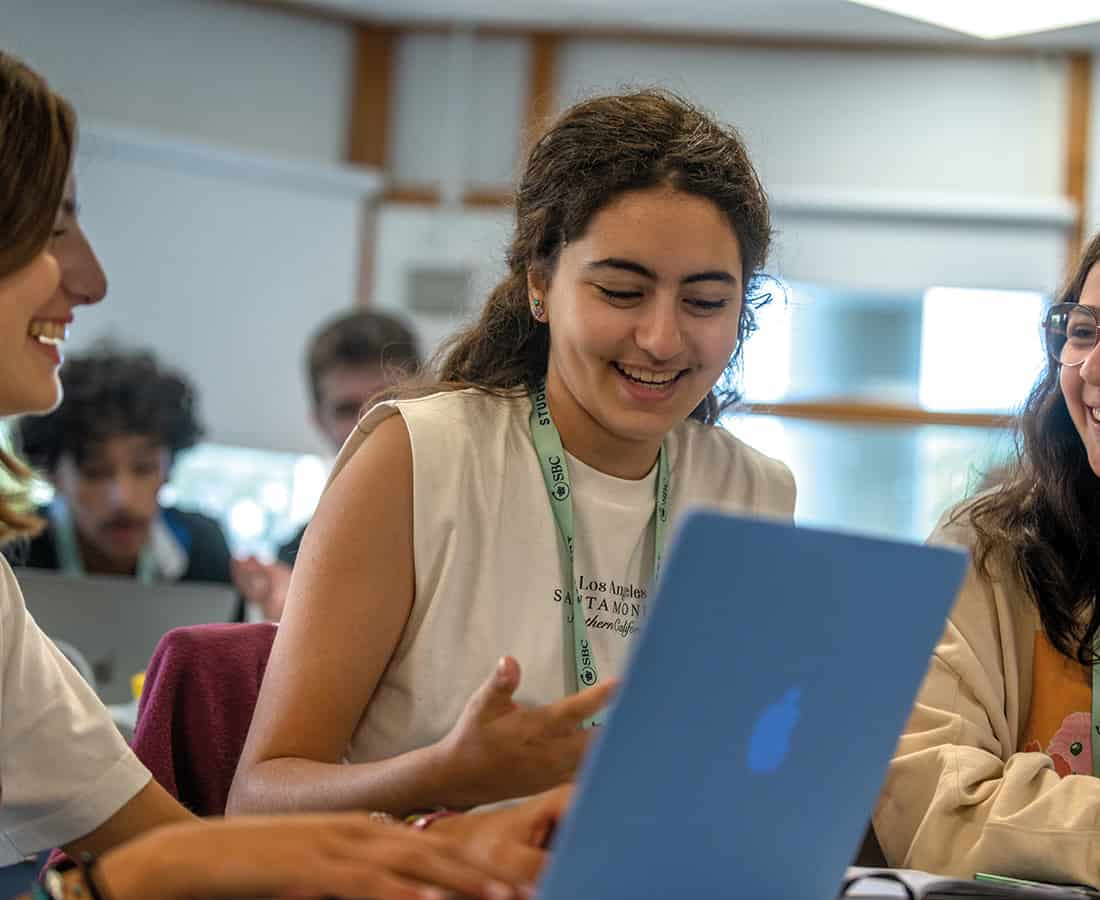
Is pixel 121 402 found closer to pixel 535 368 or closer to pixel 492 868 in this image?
pixel 535 368

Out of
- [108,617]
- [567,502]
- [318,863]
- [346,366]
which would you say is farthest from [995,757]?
[346,366]

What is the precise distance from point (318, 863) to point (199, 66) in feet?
18.1

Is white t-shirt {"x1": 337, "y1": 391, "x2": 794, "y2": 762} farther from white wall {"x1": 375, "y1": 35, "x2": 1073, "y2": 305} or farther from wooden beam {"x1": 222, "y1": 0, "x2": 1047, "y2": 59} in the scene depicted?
wooden beam {"x1": 222, "y1": 0, "x2": 1047, "y2": 59}

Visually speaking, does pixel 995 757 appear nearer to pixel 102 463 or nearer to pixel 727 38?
pixel 102 463

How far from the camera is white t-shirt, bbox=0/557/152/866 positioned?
1.50 metres

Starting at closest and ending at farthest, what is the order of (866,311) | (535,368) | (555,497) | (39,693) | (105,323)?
(39,693) → (555,497) → (535,368) → (105,323) → (866,311)

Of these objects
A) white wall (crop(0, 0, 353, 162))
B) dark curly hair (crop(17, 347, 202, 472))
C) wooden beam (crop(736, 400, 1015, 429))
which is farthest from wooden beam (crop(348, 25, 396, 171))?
dark curly hair (crop(17, 347, 202, 472))

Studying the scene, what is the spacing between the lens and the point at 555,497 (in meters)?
1.89

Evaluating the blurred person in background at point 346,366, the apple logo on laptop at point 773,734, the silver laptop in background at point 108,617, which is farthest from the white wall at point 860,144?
the apple logo on laptop at point 773,734

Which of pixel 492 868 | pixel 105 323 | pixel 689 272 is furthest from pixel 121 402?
pixel 492 868

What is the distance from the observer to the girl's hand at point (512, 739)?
1.22 metres

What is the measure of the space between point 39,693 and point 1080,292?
146cm

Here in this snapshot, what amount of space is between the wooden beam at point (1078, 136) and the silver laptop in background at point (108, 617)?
4478 mm

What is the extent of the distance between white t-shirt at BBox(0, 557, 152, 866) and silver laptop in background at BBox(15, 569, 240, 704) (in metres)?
1.33
